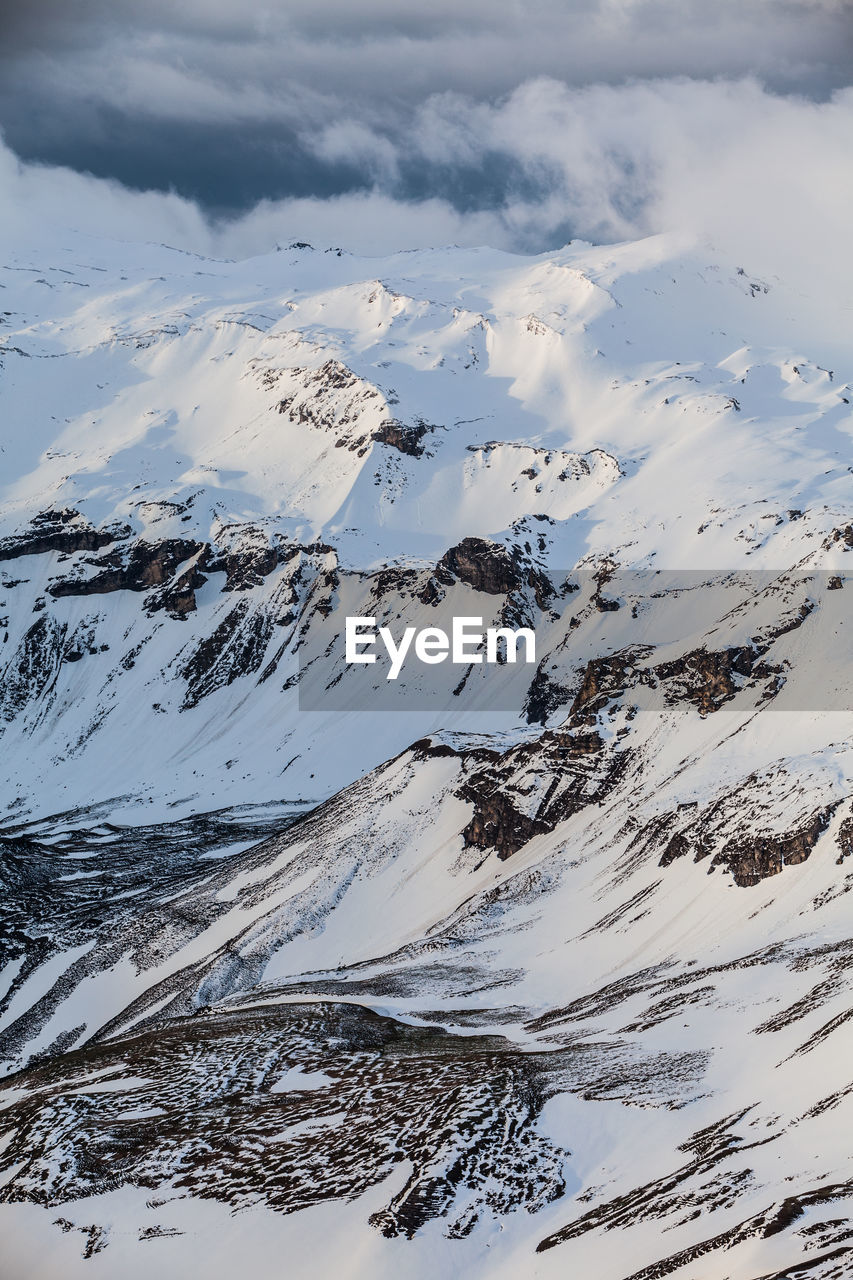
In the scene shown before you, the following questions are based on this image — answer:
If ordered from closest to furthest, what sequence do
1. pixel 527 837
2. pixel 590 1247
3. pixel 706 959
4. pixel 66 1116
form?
pixel 590 1247 → pixel 66 1116 → pixel 706 959 → pixel 527 837

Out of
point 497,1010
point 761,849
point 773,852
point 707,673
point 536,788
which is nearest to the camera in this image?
point 497,1010

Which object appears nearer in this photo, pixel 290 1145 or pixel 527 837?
pixel 290 1145

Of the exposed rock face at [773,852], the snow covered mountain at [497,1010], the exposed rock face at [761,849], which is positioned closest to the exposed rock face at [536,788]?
the snow covered mountain at [497,1010]

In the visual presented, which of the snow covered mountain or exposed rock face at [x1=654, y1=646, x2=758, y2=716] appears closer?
the snow covered mountain

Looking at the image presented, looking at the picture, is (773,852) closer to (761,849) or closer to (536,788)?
(761,849)

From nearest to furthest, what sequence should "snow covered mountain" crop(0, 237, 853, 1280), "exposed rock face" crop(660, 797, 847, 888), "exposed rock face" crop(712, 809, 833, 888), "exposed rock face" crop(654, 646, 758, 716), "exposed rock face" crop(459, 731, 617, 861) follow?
"snow covered mountain" crop(0, 237, 853, 1280) → "exposed rock face" crop(712, 809, 833, 888) → "exposed rock face" crop(660, 797, 847, 888) → "exposed rock face" crop(459, 731, 617, 861) → "exposed rock face" crop(654, 646, 758, 716)

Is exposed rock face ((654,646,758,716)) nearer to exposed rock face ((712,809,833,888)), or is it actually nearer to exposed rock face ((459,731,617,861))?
exposed rock face ((459,731,617,861))

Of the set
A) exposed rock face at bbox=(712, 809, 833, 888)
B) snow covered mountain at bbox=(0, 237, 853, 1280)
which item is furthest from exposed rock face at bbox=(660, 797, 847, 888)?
snow covered mountain at bbox=(0, 237, 853, 1280)

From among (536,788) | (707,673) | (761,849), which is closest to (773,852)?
(761,849)

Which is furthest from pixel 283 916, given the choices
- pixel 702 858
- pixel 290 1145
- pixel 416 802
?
pixel 290 1145

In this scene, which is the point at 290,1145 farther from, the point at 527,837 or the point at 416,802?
the point at 416,802

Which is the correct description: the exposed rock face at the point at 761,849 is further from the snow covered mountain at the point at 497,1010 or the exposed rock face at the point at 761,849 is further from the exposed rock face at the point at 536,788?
the exposed rock face at the point at 536,788
